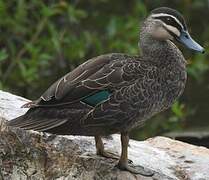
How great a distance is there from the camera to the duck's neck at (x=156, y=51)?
550cm

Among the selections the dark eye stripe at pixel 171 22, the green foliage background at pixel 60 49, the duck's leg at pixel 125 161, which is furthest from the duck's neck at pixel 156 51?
the green foliage background at pixel 60 49

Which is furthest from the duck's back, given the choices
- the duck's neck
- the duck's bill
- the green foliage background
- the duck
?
the green foliage background

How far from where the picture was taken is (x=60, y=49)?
29.3ft

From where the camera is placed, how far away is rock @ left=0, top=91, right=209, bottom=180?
5.33m

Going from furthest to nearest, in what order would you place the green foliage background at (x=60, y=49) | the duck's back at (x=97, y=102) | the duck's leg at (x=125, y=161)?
the green foliage background at (x=60, y=49) < the duck's leg at (x=125, y=161) < the duck's back at (x=97, y=102)

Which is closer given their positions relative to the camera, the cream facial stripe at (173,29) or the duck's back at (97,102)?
the duck's back at (97,102)

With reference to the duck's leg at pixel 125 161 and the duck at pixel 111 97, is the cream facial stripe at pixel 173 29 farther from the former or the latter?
the duck's leg at pixel 125 161

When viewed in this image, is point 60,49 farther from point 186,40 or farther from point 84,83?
point 84,83

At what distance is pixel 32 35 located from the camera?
8945mm

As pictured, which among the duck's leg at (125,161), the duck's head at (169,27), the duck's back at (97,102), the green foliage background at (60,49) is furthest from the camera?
the green foliage background at (60,49)

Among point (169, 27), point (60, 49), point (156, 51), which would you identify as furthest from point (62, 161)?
point (60, 49)

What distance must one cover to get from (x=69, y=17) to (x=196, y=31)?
2.15m

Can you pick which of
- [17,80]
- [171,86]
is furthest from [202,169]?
[17,80]

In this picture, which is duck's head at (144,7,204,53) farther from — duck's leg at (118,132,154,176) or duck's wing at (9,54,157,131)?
duck's leg at (118,132,154,176)
